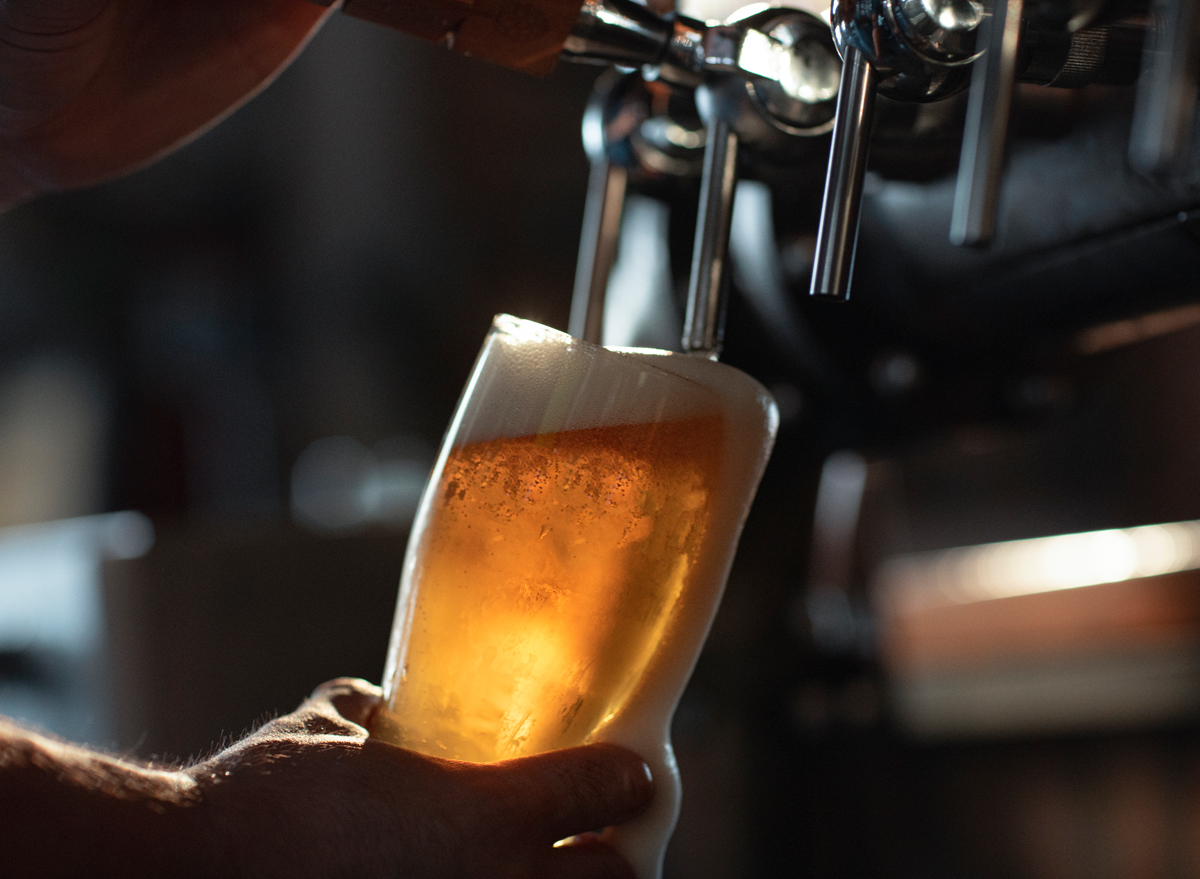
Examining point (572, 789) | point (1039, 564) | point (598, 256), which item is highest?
point (598, 256)

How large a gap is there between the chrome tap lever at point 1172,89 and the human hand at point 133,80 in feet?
0.99

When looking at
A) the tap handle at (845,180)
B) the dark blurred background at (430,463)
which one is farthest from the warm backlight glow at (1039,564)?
the tap handle at (845,180)

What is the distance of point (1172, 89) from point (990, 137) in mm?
41

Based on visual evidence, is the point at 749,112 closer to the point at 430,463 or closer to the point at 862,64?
the point at 862,64

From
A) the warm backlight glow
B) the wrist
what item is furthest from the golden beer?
the warm backlight glow

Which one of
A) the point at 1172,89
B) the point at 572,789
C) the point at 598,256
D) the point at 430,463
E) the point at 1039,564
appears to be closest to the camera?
the point at 1172,89

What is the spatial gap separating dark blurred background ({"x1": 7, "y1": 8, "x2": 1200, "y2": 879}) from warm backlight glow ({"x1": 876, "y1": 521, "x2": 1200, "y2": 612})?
21 millimetres

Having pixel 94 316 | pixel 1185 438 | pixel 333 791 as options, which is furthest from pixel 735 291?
pixel 94 316

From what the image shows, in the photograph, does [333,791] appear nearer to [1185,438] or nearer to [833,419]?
[833,419]

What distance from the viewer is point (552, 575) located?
333mm

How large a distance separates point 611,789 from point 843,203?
20cm

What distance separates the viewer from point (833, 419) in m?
0.54

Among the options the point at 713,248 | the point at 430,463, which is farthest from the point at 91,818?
the point at 430,463

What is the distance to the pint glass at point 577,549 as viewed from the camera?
1.10 ft
